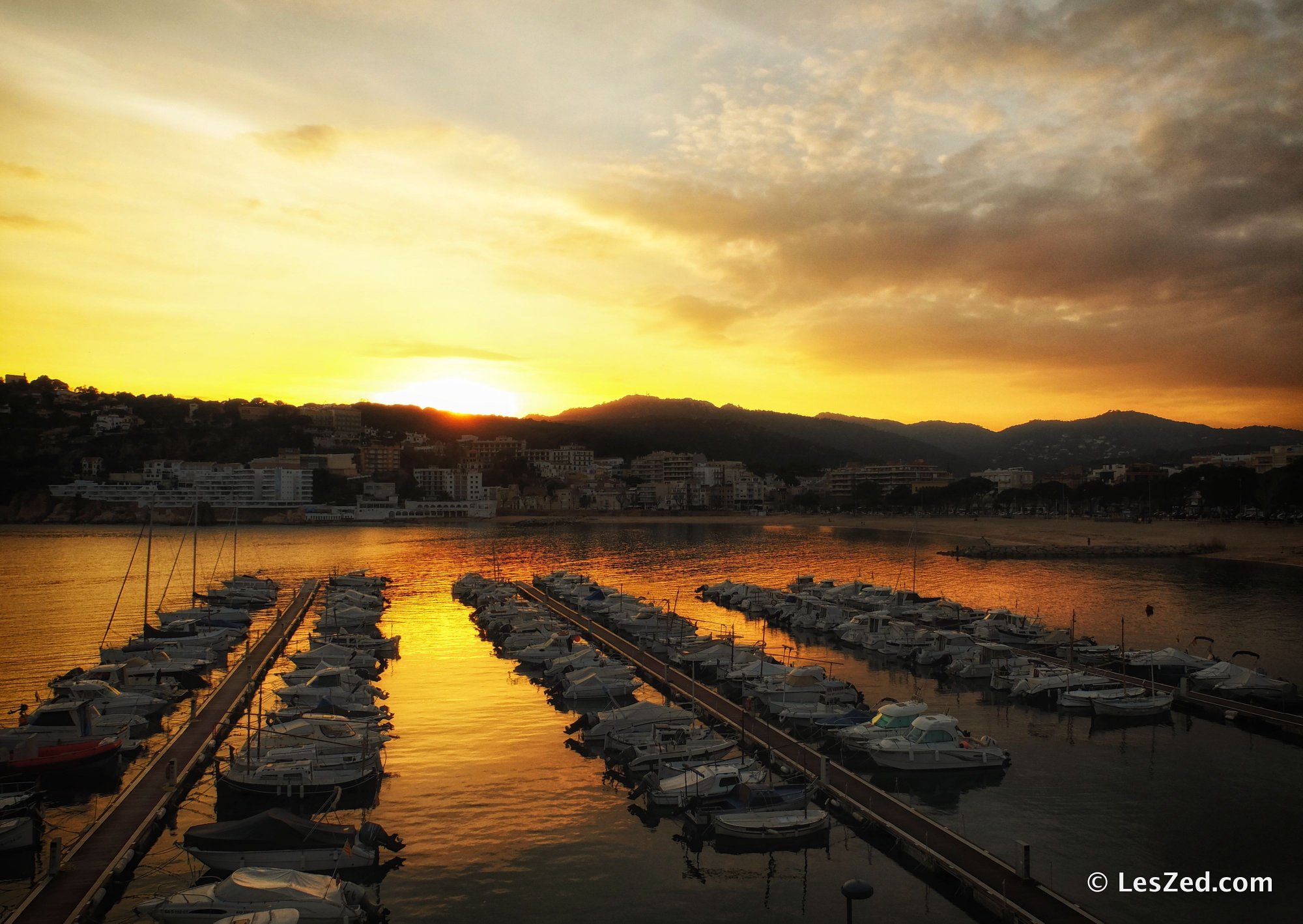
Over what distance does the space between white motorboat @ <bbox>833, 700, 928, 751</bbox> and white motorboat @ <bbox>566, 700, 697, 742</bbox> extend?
153 inches

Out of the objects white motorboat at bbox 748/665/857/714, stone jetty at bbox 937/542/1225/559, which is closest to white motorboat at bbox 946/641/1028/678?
white motorboat at bbox 748/665/857/714

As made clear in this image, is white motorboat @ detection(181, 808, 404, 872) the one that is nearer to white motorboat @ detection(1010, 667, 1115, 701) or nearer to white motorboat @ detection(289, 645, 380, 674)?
white motorboat @ detection(289, 645, 380, 674)

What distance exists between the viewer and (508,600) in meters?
42.7

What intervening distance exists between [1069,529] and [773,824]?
3548 inches

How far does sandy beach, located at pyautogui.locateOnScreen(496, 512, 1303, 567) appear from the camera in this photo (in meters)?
72.3

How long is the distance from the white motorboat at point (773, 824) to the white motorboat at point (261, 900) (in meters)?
6.71

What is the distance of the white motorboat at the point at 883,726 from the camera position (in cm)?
2083

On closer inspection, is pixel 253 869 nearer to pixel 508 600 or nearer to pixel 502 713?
→ pixel 502 713

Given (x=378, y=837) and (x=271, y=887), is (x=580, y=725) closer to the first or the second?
(x=378, y=837)

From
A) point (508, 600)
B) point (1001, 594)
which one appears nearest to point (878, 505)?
point (1001, 594)

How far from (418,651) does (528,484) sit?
124 metres

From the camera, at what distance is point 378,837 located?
15664 millimetres

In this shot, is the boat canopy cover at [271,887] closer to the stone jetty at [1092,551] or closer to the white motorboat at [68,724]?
the white motorboat at [68,724]

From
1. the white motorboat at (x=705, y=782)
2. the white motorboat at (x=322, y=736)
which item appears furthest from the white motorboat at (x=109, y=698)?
the white motorboat at (x=705, y=782)
